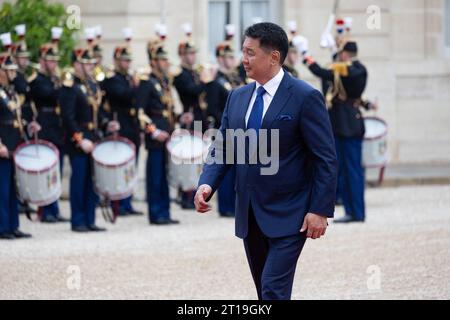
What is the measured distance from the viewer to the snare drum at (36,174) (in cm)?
1405

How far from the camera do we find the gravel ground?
10.7 metres

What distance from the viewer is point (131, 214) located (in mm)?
16688

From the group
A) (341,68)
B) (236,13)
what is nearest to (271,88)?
(341,68)

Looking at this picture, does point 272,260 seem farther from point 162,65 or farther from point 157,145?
point 162,65

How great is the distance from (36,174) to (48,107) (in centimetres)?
200

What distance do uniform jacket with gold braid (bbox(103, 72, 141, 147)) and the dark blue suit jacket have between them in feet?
26.1

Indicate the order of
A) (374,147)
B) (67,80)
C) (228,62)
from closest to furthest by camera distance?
→ 1. (67,80)
2. (228,62)
3. (374,147)

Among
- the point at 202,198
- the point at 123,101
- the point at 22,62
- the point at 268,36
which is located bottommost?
the point at 123,101

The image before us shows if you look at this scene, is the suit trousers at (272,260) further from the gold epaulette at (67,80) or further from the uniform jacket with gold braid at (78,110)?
the gold epaulette at (67,80)

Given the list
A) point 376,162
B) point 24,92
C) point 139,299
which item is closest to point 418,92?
point 376,162

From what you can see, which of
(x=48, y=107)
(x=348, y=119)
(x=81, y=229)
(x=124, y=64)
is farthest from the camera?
(x=124, y=64)

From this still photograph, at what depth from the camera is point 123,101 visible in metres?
16.4

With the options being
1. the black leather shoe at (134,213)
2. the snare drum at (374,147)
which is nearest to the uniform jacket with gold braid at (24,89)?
the black leather shoe at (134,213)

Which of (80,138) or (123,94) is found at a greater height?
(123,94)
